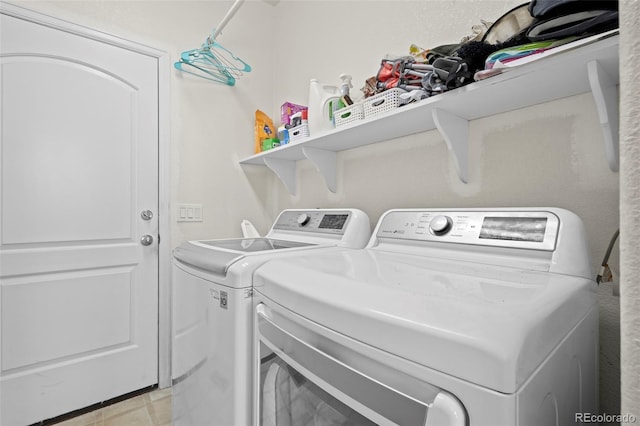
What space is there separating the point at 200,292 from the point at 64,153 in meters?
1.34

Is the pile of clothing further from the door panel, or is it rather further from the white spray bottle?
the door panel

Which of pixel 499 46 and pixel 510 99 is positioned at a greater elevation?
pixel 499 46

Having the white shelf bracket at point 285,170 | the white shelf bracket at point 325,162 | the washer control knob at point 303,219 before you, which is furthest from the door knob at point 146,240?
the white shelf bracket at point 325,162

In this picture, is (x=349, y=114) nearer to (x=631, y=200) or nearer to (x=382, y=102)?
(x=382, y=102)

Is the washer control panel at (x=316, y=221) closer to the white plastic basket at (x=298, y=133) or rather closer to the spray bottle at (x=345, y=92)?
the white plastic basket at (x=298, y=133)

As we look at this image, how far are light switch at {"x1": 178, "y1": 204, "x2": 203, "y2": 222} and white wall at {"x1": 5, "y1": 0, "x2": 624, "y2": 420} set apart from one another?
4cm

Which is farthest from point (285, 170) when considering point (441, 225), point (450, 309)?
point (450, 309)

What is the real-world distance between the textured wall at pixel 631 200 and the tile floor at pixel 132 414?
2016mm

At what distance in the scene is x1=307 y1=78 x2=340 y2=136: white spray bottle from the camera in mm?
1695

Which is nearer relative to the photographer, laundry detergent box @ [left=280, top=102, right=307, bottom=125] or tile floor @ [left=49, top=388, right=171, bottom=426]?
tile floor @ [left=49, top=388, right=171, bottom=426]

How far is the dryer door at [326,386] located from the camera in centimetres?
49

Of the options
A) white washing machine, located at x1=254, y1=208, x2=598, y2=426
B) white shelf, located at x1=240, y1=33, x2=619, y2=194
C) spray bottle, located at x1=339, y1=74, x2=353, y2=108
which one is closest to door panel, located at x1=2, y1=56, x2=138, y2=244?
white shelf, located at x1=240, y1=33, x2=619, y2=194

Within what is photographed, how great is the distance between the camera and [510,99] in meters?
1.07

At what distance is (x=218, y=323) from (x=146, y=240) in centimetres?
124
